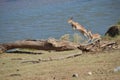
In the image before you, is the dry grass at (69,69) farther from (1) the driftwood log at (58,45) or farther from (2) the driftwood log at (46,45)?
(2) the driftwood log at (46,45)

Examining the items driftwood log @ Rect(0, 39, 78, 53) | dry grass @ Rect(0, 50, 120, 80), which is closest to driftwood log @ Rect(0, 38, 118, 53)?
driftwood log @ Rect(0, 39, 78, 53)

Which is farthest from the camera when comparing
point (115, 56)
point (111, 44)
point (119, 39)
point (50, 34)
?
point (50, 34)

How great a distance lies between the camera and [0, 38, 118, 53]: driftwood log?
37.8 ft

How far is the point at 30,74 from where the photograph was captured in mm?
8641

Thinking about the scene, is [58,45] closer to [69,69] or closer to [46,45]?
[46,45]

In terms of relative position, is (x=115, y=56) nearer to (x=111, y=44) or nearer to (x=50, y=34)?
(x=111, y=44)

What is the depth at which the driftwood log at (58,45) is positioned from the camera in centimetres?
1152

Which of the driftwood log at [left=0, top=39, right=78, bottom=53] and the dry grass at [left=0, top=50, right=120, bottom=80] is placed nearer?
the dry grass at [left=0, top=50, right=120, bottom=80]

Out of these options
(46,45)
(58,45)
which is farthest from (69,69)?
(46,45)

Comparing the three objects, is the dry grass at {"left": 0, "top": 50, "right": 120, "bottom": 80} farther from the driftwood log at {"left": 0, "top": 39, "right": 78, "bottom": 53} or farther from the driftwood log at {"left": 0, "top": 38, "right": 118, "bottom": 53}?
the driftwood log at {"left": 0, "top": 39, "right": 78, "bottom": 53}

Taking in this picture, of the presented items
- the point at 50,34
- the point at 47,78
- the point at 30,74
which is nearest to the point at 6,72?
the point at 30,74

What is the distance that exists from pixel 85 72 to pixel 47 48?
5.00 metres

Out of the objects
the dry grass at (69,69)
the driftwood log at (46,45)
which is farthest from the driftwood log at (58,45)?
the dry grass at (69,69)

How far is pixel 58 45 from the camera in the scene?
1267 cm
